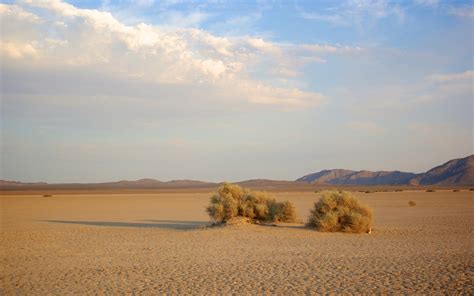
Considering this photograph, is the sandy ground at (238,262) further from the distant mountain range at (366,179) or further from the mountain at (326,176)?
the mountain at (326,176)

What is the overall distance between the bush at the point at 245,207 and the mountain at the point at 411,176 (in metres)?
115

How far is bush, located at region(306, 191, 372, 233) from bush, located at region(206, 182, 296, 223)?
2457mm

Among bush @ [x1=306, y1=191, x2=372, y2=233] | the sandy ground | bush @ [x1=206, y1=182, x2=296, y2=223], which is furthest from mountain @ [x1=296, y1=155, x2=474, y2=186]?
the sandy ground

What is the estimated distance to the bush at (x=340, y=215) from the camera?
19219 millimetres

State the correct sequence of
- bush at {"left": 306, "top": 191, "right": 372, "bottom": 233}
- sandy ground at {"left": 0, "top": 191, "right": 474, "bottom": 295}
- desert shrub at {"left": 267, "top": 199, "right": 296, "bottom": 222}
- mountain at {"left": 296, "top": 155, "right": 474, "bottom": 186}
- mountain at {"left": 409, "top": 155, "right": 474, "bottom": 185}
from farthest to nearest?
mountain at {"left": 296, "top": 155, "right": 474, "bottom": 186} → mountain at {"left": 409, "top": 155, "right": 474, "bottom": 185} → desert shrub at {"left": 267, "top": 199, "right": 296, "bottom": 222} → bush at {"left": 306, "top": 191, "right": 372, "bottom": 233} → sandy ground at {"left": 0, "top": 191, "right": 474, "bottom": 295}

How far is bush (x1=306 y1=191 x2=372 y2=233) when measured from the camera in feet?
63.1

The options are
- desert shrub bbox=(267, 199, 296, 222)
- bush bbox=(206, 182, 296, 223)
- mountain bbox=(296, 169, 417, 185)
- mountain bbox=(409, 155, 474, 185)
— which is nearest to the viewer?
bush bbox=(206, 182, 296, 223)

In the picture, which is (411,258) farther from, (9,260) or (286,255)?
(9,260)

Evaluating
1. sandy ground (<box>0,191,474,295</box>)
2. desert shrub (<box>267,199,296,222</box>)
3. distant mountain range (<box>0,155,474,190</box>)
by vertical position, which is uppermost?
distant mountain range (<box>0,155,474,190</box>)

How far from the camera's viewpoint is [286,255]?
44.2 ft

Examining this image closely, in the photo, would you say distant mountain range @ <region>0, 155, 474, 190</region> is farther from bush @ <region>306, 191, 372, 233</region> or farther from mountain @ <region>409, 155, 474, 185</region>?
bush @ <region>306, 191, 372, 233</region>

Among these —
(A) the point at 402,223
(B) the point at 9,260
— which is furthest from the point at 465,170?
(B) the point at 9,260

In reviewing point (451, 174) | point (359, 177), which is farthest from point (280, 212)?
point (359, 177)

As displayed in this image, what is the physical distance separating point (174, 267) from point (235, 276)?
208 centimetres
